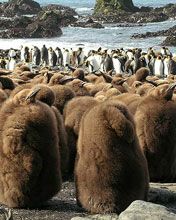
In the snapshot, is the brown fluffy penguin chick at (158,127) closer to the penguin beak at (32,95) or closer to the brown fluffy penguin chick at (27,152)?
the brown fluffy penguin chick at (27,152)

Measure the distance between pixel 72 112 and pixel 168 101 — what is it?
132cm

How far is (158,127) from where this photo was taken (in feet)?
25.0

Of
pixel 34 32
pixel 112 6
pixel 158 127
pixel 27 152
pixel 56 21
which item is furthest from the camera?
pixel 112 6

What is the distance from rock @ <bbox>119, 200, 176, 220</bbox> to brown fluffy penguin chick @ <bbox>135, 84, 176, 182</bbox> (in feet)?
7.80

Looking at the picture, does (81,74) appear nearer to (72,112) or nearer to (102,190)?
(72,112)

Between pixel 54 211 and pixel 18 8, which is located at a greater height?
pixel 54 211

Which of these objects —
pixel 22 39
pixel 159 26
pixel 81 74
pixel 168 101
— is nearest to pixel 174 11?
pixel 159 26

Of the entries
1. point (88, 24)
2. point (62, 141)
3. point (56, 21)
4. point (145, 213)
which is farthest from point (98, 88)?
point (56, 21)

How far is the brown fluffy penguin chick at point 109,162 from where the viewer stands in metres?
5.87

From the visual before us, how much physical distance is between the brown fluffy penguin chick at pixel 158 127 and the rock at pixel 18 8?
9314 cm

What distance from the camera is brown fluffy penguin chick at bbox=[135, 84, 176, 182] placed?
760 centimetres

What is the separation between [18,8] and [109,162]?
335 feet

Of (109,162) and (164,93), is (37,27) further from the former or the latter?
(109,162)

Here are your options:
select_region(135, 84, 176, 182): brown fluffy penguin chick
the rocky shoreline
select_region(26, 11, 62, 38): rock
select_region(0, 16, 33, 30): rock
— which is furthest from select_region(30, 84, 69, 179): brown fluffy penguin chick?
select_region(0, 16, 33, 30): rock
